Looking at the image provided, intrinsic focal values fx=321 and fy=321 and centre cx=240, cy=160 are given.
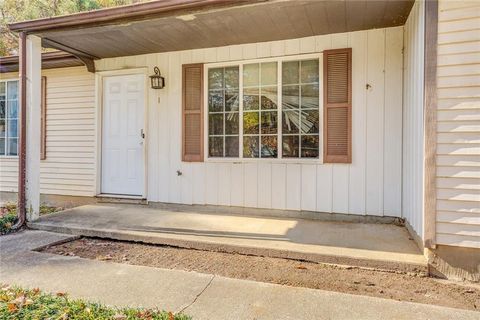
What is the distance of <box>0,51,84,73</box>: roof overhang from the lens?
5277 millimetres

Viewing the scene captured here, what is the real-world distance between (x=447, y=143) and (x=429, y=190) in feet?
1.31

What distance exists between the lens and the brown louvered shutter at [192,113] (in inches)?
187

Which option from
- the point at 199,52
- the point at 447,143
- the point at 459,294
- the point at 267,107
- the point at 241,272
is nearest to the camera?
the point at 459,294

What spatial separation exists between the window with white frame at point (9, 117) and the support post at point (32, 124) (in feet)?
7.98

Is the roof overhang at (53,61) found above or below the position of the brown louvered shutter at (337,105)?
above

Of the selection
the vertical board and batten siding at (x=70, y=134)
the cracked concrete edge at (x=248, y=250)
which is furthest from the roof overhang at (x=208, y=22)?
the cracked concrete edge at (x=248, y=250)

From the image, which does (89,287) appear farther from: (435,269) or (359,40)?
(359,40)

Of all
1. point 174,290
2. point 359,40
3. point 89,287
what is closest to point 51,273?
point 89,287

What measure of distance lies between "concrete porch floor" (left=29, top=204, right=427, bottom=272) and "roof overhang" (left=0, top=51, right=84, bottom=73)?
251 centimetres

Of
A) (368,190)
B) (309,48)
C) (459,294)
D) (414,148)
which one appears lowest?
(459,294)

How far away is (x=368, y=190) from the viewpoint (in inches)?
156

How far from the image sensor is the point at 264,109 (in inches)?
175

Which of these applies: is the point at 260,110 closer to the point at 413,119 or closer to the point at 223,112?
the point at 223,112

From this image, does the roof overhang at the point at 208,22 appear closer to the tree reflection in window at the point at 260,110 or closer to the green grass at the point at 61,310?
the tree reflection in window at the point at 260,110
